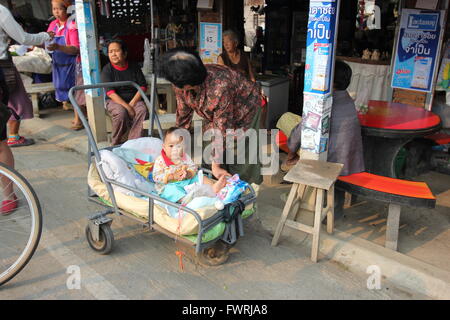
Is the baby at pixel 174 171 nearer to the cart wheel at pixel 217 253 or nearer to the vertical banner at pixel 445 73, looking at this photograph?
the cart wheel at pixel 217 253

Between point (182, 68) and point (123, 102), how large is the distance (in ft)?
7.94

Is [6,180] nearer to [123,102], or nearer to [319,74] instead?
[123,102]

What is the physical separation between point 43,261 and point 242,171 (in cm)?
185

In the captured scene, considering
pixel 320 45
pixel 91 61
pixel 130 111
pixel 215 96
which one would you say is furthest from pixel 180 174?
pixel 91 61

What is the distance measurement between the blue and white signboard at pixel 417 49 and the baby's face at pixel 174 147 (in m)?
3.57

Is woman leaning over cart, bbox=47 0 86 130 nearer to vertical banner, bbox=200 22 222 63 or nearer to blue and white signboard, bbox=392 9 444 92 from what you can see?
vertical banner, bbox=200 22 222 63

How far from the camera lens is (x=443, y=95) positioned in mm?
5539

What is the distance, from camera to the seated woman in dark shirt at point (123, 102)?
5.21 meters

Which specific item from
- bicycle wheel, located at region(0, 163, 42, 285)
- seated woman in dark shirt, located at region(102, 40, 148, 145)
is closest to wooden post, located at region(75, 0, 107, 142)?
seated woman in dark shirt, located at region(102, 40, 148, 145)

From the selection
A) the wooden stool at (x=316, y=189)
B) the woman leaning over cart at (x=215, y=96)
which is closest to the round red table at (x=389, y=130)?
the wooden stool at (x=316, y=189)

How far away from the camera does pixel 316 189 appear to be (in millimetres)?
3379

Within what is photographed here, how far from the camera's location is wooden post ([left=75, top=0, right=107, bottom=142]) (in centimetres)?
540

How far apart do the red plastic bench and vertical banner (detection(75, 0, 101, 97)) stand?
3.69m
